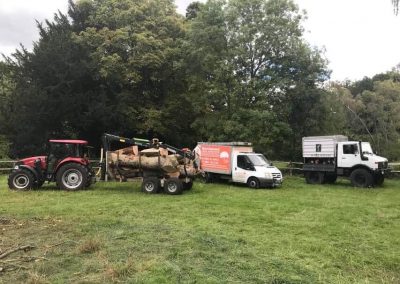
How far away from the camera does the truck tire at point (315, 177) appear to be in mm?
21266

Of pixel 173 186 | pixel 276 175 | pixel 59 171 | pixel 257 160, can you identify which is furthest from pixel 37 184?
pixel 276 175

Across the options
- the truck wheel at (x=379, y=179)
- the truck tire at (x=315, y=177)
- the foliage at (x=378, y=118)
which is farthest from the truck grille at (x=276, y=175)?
the foliage at (x=378, y=118)

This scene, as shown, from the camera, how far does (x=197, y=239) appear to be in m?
8.15

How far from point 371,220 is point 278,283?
20.3 ft

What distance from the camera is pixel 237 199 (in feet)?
48.2

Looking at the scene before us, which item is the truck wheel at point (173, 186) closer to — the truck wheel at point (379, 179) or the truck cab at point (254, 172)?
the truck cab at point (254, 172)

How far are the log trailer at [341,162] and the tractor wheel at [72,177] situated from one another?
11.1 meters

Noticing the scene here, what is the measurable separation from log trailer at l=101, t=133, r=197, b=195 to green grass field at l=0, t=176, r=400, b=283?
1446 millimetres

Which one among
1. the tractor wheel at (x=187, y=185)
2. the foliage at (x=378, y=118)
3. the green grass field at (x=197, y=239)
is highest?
the foliage at (x=378, y=118)

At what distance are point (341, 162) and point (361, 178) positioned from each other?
1.17 metres

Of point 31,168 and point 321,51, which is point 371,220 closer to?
point 31,168

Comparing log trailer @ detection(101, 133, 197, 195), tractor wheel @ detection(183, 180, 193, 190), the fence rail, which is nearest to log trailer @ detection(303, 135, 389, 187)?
the fence rail

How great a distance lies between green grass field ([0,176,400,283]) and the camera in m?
6.18

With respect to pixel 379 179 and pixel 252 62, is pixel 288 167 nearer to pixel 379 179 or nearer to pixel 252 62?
pixel 379 179
